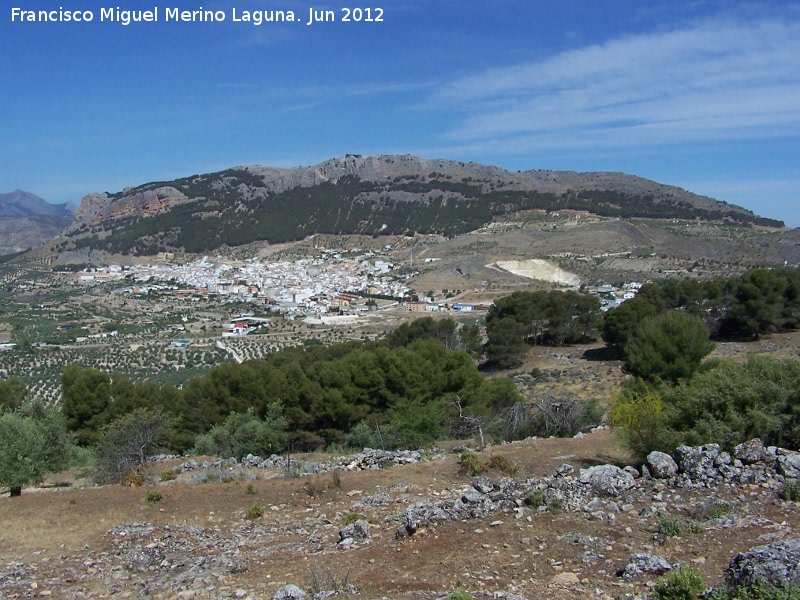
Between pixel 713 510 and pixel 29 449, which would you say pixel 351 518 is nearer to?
pixel 713 510

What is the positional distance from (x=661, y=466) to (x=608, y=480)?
0.85 metres

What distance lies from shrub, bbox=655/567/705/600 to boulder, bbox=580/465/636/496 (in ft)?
10.5

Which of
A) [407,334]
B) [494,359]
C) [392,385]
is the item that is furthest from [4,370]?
[392,385]

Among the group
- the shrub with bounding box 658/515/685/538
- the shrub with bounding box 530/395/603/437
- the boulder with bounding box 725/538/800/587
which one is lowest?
the shrub with bounding box 530/395/603/437

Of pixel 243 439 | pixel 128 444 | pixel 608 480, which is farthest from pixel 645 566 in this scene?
pixel 128 444

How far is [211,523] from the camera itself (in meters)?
10.8

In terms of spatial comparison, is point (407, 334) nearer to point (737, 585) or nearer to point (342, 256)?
point (737, 585)

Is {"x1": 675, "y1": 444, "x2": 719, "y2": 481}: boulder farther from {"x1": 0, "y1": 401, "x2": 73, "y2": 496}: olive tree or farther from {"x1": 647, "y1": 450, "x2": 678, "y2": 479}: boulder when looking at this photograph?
{"x1": 0, "y1": 401, "x2": 73, "y2": 496}: olive tree

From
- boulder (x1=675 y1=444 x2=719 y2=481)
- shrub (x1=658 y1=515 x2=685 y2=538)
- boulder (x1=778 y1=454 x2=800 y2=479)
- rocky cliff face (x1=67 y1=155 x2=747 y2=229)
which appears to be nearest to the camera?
shrub (x1=658 y1=515 x2=685 y2=538)

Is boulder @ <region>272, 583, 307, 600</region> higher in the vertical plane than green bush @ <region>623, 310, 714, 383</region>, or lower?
lower

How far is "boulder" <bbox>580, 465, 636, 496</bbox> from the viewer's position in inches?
367

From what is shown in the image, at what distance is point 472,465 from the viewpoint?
12477 millimetres

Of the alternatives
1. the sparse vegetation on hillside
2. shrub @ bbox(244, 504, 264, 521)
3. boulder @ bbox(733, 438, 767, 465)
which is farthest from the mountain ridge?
boulder @ bbox(733, 438, 767, 465)

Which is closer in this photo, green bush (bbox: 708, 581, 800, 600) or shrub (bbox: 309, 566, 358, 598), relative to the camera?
green bush (bbox: 708, 581, 800, 600)
